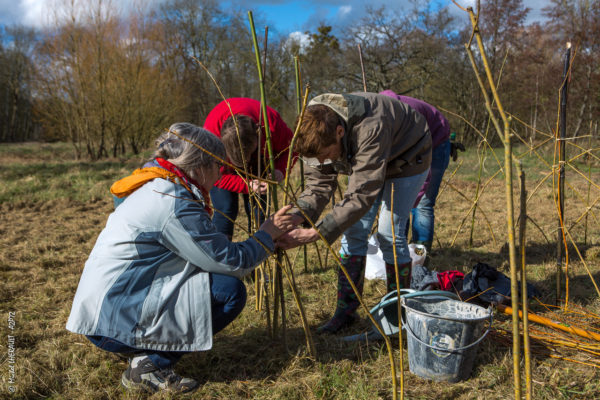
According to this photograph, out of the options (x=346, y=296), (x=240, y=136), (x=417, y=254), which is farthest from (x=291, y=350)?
(x=417, y=254)

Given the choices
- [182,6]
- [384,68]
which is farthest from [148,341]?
[182,6]

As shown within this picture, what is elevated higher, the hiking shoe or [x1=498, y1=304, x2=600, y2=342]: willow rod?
the hiking shoe

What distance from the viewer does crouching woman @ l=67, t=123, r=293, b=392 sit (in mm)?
1584

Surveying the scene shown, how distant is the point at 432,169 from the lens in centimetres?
314

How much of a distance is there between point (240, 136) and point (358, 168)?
80 centimetres

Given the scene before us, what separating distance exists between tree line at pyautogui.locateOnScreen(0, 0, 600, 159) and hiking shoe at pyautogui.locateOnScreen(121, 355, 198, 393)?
5770 mm

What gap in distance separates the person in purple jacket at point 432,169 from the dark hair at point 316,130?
1.17 m

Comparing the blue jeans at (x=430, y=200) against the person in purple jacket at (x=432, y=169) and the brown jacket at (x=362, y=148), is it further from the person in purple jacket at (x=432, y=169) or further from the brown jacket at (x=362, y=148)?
the brown jacket at (x=362, y=148)

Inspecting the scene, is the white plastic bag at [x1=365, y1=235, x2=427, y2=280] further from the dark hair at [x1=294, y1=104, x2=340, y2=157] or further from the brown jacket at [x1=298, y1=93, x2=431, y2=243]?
the dark hair at [x1=294, y1=104, x2=340, y2=157]

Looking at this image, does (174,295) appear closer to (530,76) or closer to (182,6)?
(530,76)

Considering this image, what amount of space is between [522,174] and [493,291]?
1.70 m

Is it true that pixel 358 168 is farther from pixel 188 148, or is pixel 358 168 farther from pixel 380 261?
pixel 380 261

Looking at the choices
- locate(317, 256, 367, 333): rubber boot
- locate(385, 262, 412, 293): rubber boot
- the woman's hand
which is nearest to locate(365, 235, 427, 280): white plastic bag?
locate(385, 262, 412, 293): rubber boot

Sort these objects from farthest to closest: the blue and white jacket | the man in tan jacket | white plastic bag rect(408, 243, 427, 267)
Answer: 1. white plastic bag rect(408, 243, 427, 267)
2. the man in tan jacket
3. the blue and white jacket
